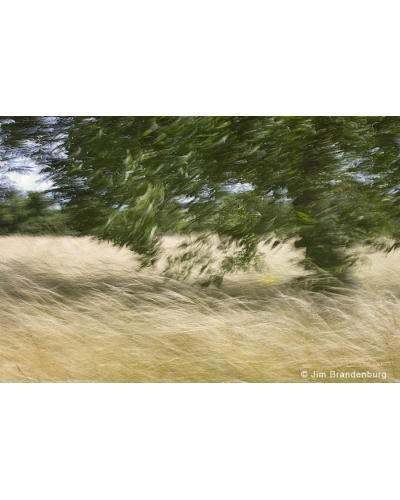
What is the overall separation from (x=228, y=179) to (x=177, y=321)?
1295 mm

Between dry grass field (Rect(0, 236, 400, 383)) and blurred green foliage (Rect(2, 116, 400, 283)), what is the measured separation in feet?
0.65

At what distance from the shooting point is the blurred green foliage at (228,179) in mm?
6344

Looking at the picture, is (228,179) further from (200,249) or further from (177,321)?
(177,321)

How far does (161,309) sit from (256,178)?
4.57ft

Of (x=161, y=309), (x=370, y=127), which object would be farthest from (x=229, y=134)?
(x=161, y=309)

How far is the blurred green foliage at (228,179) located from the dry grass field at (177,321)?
0.65ft

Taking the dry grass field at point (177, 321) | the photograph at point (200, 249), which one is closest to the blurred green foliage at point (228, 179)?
the photograph at point (200, 249)

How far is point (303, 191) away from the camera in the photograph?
640cm

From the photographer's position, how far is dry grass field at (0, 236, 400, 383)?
635 centimetres

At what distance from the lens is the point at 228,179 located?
252 inches

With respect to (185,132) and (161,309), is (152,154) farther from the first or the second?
(161,309)

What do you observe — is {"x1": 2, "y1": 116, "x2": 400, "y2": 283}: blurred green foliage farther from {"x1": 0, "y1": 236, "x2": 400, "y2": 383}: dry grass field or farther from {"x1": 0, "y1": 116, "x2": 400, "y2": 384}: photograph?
{"x1": 0, "y1": 236, "x2": 400, "y2": 383}: dry grass field

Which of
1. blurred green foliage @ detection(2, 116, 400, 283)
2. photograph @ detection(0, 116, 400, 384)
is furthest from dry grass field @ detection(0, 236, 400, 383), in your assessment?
blurred green foliage @ detection(2, 116, 400, 283)

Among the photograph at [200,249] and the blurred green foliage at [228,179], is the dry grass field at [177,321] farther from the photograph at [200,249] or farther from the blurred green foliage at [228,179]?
the blurred green foliage at [228,179]
